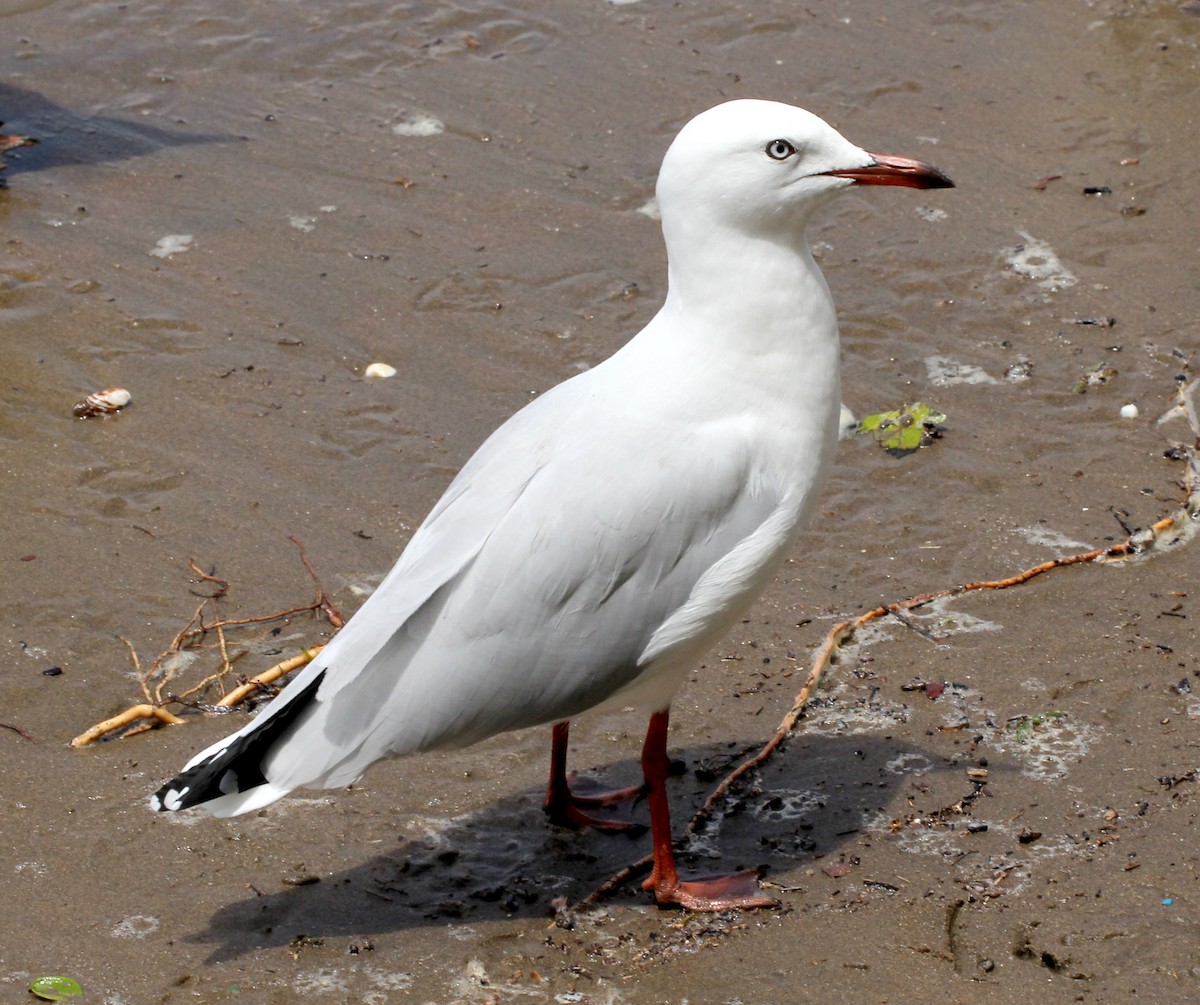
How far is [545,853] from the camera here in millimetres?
4266

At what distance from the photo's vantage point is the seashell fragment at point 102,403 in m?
5.88

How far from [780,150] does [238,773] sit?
2.03m

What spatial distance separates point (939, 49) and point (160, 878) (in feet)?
21.8

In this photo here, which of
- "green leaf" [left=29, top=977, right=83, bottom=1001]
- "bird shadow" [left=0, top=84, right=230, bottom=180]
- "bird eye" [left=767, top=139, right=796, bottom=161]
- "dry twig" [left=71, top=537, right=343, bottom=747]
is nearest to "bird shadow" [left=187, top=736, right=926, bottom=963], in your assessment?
"green leaf" [left=29, top=977, right=83, bottom=1001]

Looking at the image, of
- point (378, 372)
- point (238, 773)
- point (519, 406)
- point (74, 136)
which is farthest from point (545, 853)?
point (74, 136)

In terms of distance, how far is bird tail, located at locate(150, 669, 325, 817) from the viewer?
3691mm

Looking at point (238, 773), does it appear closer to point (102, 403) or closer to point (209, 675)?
point (209, 675)

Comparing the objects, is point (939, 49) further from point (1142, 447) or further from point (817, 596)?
point (817, 596)

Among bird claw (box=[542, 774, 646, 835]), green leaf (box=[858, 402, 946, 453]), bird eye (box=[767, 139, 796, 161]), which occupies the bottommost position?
bird claw (box=[542, 774, 646, 835])

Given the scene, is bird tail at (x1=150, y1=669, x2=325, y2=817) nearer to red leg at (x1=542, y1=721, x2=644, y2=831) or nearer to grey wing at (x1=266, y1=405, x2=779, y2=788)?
grey wing at (x1=266, y1=405, x2=779, y2=788)

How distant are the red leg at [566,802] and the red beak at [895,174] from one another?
5.53 feet

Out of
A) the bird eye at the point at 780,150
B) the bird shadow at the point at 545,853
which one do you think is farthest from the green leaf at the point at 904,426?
the bird eye at the point at 780,150

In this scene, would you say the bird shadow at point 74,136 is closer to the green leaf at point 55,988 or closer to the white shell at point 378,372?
the white shell at point 378,372

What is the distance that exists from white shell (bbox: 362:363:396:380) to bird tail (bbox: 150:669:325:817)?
269cm
